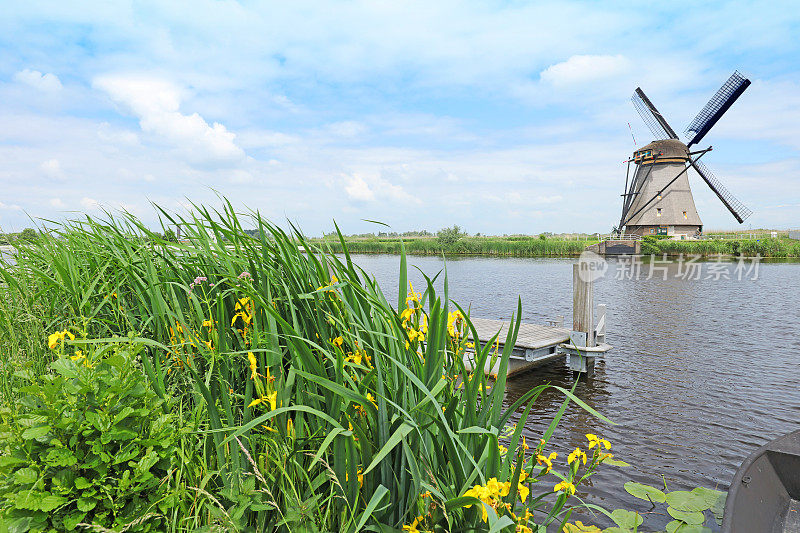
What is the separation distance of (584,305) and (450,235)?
138ft

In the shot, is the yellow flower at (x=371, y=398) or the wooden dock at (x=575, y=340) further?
the wooden dock at (x=575, y=340)

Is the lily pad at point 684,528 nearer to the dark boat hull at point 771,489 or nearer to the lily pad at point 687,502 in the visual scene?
the lily pad at point 687,502

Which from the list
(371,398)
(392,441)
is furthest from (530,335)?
(392,441)

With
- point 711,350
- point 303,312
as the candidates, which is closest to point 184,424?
point 303,312

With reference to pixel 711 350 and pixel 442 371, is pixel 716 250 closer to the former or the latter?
pixel 711 350

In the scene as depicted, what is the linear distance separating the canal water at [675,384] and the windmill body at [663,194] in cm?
2075

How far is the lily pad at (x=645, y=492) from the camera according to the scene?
14.5 ft

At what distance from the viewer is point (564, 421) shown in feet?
22.1

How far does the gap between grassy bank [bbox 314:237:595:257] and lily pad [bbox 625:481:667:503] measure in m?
32.1

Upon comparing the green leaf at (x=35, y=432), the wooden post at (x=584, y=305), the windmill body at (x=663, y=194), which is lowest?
the wooden post at (x=584, y=305)

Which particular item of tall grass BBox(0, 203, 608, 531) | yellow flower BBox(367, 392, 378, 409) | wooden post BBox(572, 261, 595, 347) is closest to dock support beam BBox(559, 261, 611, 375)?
wooden post BBox(572, 261, 595, 347)

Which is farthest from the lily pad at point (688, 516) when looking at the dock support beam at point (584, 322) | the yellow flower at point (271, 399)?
the dock support beam at point (584, 322)

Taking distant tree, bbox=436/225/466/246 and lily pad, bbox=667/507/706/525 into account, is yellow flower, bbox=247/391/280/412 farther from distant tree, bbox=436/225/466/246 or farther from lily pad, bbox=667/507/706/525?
distant tree, bbox=436/225/466/246

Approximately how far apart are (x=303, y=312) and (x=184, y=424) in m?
0.63
